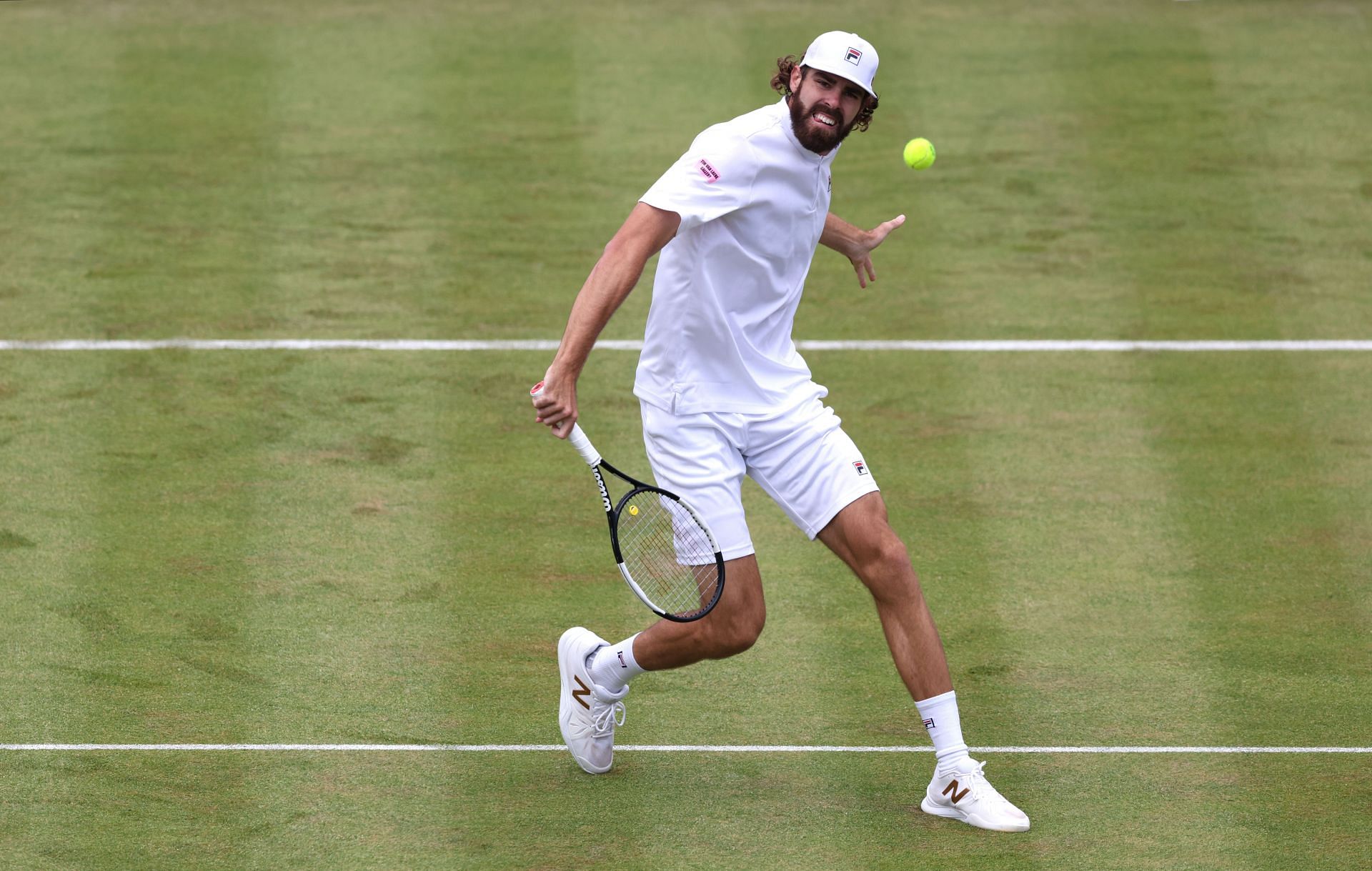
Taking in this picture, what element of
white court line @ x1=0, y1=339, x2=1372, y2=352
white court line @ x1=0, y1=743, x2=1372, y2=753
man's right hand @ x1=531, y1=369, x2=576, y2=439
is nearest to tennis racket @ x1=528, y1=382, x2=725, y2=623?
man's right hand @ x1=531, y1=369, x2=576, y2=439

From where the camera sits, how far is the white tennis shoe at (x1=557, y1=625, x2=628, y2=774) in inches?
223

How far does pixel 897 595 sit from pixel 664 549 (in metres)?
0.71

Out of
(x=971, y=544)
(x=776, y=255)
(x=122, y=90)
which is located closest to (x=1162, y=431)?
(x=971, y=544)

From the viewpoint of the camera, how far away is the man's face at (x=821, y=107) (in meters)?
5.37

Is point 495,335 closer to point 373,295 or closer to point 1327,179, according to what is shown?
point 373,295

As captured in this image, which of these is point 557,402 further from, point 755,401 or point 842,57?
point 842,57

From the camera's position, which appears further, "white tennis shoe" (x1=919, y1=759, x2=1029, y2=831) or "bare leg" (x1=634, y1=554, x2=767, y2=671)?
"bare leg" (x1=634, y1=554, x2=767, y2=671)

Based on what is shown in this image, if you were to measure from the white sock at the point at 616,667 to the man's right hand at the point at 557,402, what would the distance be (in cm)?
86

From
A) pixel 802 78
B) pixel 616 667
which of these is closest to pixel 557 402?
pixel 616 667

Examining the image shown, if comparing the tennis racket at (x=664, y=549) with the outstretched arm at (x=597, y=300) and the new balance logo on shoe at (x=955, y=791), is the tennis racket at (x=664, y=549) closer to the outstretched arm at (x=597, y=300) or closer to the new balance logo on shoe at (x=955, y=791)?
the outstretched arm at (x=597, y=300)

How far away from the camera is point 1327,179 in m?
11.6

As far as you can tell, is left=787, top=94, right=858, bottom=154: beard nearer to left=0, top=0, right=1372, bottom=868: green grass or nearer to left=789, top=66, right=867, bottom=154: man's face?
left=789, top=66, right=867, bottom=154: man's face

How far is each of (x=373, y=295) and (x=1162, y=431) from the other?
4.09 m

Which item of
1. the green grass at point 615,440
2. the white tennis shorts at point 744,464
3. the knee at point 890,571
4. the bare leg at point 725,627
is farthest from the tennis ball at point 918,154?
the bare leg at point 725,627
